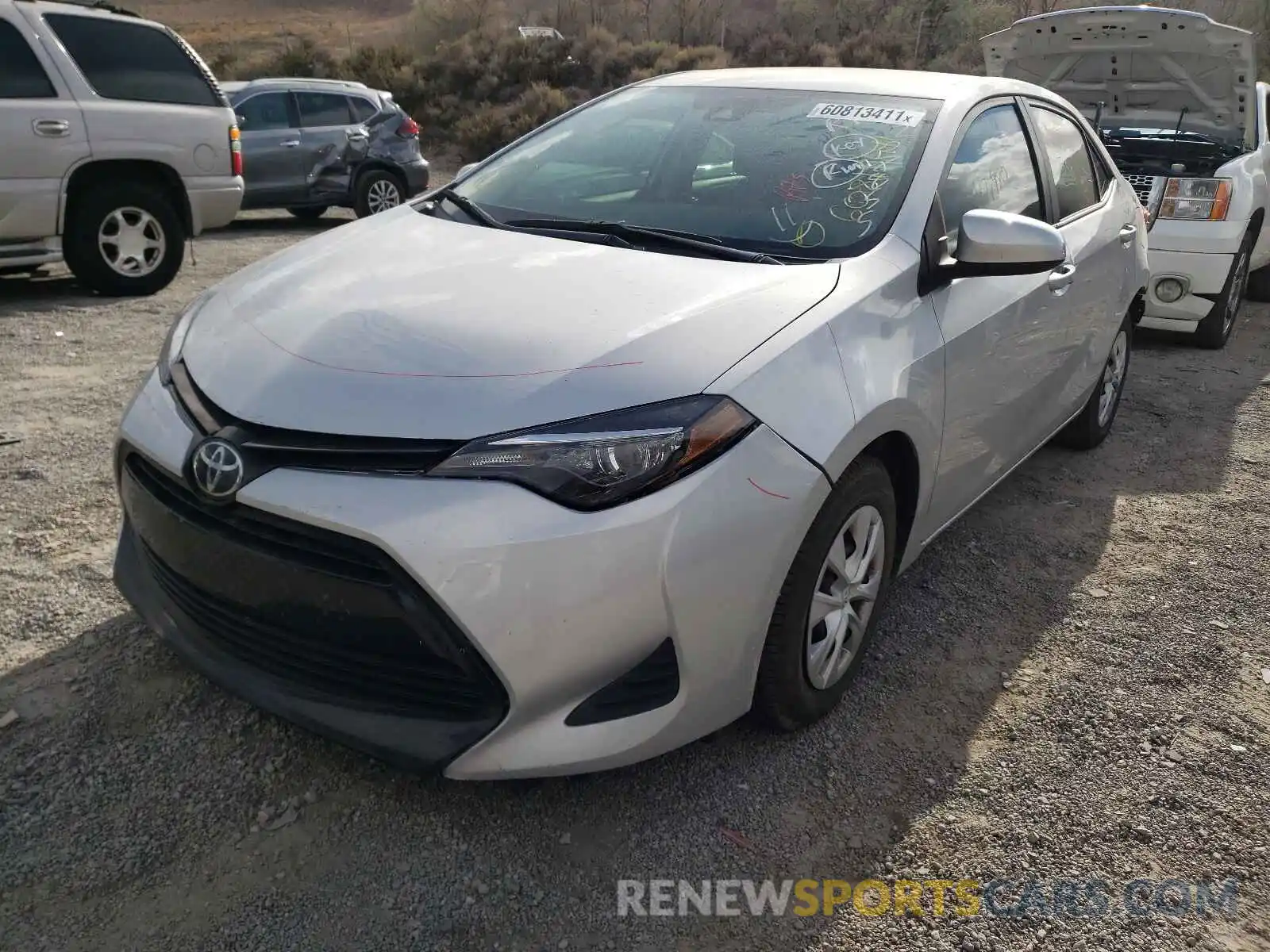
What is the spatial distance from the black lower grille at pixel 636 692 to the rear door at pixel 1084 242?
87.9 inches

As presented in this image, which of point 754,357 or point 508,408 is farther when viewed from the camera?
point 754,357

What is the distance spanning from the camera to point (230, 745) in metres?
2.49

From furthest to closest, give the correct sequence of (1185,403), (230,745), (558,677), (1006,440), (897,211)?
(1185,403)
(1006,440)
(897,211)
(230,745)
(558,677)

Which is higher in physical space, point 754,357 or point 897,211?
point 897,211

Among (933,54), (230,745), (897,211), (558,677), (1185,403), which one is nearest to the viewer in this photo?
(558,677)

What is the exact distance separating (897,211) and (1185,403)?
363cm

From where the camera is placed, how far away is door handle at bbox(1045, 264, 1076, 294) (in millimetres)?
3500

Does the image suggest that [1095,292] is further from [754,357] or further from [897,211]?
[754,357]

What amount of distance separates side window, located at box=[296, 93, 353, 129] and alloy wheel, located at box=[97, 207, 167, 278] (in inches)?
165

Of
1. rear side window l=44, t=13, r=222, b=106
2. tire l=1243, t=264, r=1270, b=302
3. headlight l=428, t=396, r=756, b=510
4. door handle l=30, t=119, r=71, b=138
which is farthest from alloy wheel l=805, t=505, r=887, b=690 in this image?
tire l=1243, t=264, r=1270, b=302

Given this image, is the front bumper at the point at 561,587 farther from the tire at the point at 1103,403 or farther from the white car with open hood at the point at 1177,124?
the white car with open hood at the point at 1177,124

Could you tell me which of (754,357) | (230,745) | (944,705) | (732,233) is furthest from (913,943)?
(732,233)

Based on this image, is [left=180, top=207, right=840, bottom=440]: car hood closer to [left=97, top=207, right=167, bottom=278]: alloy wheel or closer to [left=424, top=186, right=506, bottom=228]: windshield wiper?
[left=424, top=186, right=506, bottom=228]: windshield wiper

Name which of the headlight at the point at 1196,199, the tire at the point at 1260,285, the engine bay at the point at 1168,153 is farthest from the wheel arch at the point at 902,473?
the tire at the point at 1260,285
